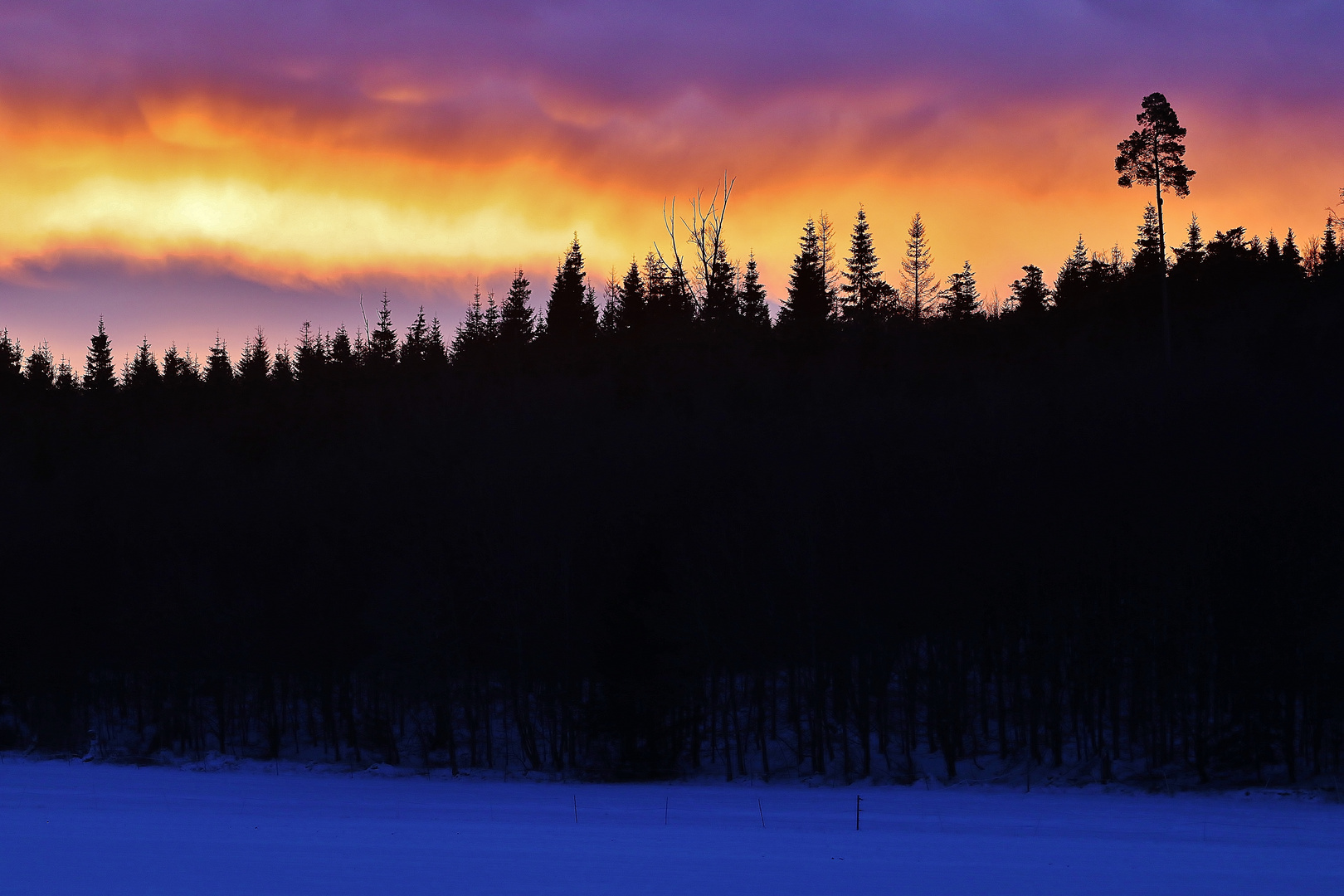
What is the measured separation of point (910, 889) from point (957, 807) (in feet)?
40.4

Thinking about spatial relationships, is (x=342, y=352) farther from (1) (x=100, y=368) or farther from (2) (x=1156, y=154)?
(2) (x=1156, y=154)

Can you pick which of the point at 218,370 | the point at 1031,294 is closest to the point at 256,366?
the point at 218,370

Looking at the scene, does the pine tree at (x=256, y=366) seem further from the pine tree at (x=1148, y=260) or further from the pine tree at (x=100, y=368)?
the pine tree at (x=1148, y=260)

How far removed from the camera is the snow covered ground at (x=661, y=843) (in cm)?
1650

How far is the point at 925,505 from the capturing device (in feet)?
150

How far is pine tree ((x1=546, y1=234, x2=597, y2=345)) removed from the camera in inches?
3765

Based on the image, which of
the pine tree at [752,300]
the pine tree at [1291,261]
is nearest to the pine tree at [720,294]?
the pine tree at [752,300]

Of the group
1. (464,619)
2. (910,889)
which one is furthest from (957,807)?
(464,619)

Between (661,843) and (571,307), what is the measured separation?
7948 centimetres

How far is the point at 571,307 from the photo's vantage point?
96812 mm

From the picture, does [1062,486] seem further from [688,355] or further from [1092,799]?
[688,355]

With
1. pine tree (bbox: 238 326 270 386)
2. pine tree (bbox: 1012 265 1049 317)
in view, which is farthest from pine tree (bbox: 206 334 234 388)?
pine tree (bbox: 1012 265 1049 317)

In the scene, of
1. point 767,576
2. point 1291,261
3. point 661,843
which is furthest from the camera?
point 1291,261

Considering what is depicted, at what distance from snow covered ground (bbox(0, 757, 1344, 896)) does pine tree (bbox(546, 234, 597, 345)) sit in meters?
66.0
